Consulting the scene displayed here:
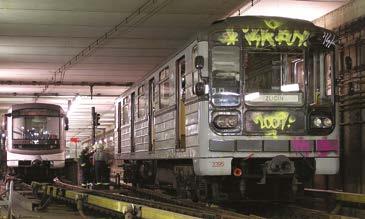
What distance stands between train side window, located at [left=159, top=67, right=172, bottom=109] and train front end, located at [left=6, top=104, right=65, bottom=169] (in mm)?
11154

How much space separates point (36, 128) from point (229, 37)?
15576mm

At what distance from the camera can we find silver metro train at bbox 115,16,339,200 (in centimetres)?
1084

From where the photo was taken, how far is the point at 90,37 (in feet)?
68.1

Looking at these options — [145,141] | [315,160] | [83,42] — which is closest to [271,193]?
[315,160]

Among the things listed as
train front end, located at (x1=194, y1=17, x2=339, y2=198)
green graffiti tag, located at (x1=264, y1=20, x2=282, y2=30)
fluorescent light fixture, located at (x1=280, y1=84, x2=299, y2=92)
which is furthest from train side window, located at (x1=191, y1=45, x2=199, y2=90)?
fluorescent light fixture, located at (x1=280, y1=84, x2=299, y2=92)

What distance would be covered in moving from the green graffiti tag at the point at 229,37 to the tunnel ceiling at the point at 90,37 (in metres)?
2.38

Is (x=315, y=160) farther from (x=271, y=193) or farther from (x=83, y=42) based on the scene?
(x=83, y=42)

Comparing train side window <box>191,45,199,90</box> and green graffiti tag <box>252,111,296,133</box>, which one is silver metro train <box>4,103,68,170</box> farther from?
green graffiti tag <box>252,111,296,133</box>

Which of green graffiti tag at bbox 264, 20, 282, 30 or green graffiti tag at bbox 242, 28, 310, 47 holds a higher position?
green graffiti tag at bbox 264, 20, 282, 30

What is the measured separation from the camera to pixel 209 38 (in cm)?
1100

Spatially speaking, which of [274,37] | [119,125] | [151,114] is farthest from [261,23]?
[119,125]

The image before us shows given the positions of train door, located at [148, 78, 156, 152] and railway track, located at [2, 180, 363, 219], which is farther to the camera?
train door, located at [148, 78, 156, 152]

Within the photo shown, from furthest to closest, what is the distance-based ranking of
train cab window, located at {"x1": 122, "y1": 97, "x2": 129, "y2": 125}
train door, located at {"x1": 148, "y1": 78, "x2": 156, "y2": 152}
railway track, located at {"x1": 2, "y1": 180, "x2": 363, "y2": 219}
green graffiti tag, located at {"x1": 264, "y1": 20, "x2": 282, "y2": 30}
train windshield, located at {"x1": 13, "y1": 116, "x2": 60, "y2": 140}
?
train windshield, located at {"x1": 13, "y1": 116, "x2": 60, "y2": 140} → train cab window, located at {"x1": 122, "y1": 97, "x2": 129, "y2": 125} → train door, located at {"x1": 148, "y1": 78, "x2": 156, "y2": 152} → green graffiti tag, located at {"x1": 264, "y1": 20, "x2": 282, "y2": 30} → railway track, located at {"x1": 2, "y1": 180, "x2": 363, "y2": 219}

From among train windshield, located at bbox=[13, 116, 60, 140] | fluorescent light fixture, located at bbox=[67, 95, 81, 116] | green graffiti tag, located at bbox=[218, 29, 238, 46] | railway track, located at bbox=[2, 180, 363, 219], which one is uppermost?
fluorescent light fixture, located at bbox=[67, 95, 81, 116]
